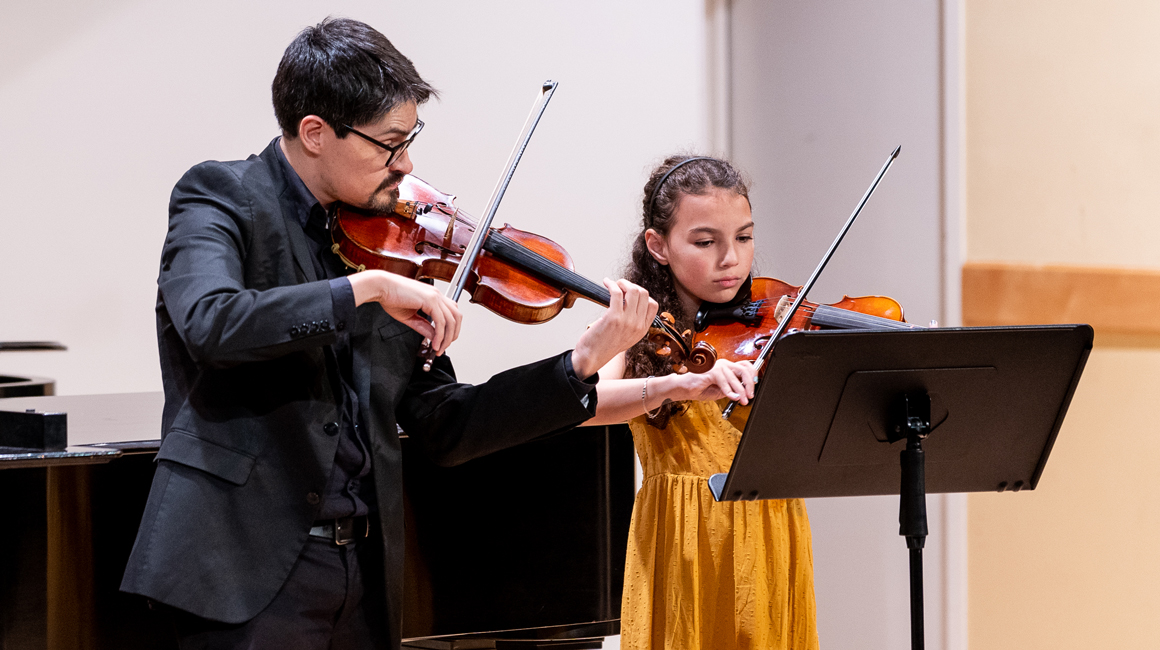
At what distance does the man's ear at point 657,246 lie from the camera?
1683 millimetres

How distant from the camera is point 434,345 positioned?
116cm

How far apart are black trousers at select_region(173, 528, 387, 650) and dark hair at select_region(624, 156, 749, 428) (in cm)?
54

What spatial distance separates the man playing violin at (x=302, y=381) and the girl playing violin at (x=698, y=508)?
26 cm

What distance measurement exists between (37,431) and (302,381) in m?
0.54

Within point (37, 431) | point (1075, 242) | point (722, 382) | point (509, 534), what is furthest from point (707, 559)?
point (1075, 242)

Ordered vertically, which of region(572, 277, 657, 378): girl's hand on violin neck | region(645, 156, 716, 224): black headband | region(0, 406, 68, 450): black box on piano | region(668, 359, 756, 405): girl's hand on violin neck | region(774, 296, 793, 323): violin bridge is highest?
region(645, 156, 716, 224): black headband

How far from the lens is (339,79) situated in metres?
1.25

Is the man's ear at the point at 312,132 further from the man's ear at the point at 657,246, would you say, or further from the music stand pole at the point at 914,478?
the music stand pole at the point at 914,478

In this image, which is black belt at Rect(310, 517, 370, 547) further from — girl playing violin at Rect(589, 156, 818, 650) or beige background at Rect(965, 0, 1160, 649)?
beige background at Rect(965, 0, 1160, 649)

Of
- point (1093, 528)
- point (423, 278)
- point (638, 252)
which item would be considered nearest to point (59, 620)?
point (423, 278)

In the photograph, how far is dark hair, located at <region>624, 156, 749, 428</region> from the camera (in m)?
1.62

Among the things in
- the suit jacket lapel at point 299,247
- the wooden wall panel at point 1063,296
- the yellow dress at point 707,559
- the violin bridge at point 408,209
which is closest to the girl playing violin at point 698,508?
the yellow dress at point 707,559

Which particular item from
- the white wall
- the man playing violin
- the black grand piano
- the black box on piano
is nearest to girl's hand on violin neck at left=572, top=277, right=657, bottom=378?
the man playing violin

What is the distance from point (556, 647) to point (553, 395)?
2.51 ft
